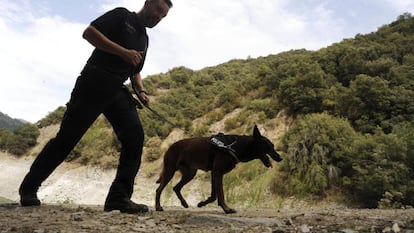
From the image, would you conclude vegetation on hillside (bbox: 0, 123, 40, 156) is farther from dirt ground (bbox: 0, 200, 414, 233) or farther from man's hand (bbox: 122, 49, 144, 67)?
man's hand (bbox: 122, 49, 144, 67)

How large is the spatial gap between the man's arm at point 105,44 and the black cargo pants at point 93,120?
10.7 inches

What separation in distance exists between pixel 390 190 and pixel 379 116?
7821 millimetres

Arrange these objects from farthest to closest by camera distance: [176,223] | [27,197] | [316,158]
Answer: [316,158], [27,197], [176,223]

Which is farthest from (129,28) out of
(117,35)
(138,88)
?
(138,88)

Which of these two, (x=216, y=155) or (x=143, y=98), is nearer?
(x=143, y=98)

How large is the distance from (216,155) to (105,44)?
7.25 ft

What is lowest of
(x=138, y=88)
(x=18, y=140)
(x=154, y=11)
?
(x=138, y=88)

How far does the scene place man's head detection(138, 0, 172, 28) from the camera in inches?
180

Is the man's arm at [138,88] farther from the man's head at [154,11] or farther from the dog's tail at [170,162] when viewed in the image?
the dog's tail at [170,162]

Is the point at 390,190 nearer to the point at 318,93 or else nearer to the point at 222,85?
the point at 318,93

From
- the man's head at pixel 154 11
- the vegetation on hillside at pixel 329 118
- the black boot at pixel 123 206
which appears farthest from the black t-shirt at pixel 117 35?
the vegetation on hillside at pixel 329 118

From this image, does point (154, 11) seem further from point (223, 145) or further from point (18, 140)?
point (18, 140)

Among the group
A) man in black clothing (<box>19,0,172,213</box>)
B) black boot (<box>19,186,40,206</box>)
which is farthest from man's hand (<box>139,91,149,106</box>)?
black boot (<box>19,186,40,206</box>)

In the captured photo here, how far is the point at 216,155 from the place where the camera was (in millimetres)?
5633
